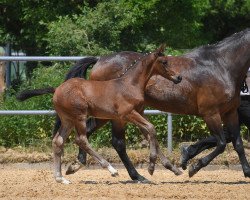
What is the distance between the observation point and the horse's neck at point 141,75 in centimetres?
1066

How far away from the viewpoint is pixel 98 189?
390 inches

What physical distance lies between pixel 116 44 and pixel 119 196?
22.1 feet

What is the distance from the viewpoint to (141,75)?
35.1ft

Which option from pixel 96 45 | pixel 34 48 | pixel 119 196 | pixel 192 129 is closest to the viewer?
pixel 119 196

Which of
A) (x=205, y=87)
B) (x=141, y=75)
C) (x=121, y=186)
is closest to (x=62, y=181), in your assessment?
(x=121, y=186)

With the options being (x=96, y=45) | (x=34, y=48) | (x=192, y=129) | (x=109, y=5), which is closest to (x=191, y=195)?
(x=192, y=129)

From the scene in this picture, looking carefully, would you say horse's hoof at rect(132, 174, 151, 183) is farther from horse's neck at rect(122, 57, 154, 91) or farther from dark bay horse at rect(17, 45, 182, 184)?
horse's neck at rect(122, 57, 154, 91)

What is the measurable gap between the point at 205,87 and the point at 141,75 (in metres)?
0.96

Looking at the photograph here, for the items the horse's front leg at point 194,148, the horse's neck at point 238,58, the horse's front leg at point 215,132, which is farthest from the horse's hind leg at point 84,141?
the horse's neck at point 238,58

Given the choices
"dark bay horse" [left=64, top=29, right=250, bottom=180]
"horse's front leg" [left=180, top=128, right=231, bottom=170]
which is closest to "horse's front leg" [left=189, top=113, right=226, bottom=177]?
"dark bay horse" [left=64, top=29, right=250, bottom=180]

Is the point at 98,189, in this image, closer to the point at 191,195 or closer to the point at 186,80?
the point at 191,195

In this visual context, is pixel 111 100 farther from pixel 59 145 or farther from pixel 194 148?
pixel 194 148

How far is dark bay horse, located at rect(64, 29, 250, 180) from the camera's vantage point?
11117 mm

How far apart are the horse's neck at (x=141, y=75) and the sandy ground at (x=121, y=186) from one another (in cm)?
123
